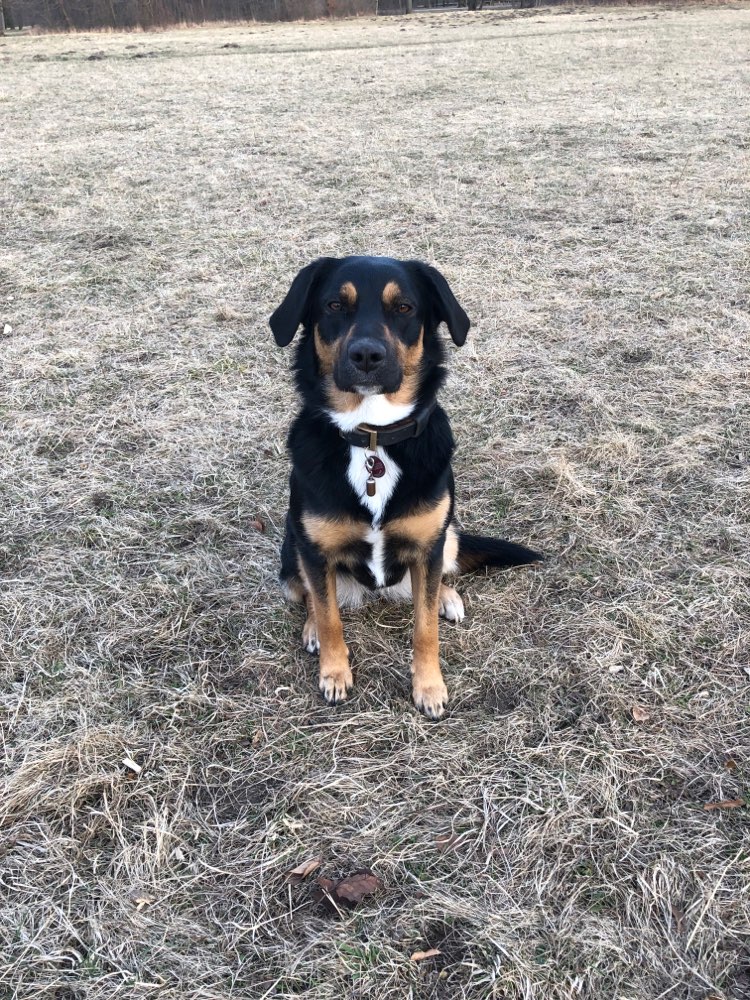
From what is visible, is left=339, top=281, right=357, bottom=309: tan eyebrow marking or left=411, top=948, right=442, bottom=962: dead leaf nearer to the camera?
left=411, top=948, right=442, bottom=962: dead leaf

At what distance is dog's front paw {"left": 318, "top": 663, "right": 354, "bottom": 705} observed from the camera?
2.69 metres

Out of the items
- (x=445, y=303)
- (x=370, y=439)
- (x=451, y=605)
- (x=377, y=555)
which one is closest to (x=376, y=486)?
(x=370, y=439)

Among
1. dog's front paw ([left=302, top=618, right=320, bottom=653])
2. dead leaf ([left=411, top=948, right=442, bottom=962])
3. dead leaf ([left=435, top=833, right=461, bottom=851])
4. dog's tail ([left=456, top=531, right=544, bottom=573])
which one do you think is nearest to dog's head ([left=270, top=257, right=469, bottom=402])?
dog's tail ([left=456, top=531, right=544, bottom=573])

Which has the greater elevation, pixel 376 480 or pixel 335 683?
pixel 376 480

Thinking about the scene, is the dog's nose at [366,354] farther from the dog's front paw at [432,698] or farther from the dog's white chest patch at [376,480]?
the dog's front paw at [432,698]

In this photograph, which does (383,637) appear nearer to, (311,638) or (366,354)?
(311,638)

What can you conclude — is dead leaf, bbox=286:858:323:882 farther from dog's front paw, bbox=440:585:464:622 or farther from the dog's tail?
the dog's tail

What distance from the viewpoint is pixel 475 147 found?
391 inches

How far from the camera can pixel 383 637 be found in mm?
2990

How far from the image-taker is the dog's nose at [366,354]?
2.32m

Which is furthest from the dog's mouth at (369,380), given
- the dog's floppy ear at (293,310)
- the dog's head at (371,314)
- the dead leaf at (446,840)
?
the dead leaf at (446,840)

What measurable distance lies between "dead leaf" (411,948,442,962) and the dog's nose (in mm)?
1711

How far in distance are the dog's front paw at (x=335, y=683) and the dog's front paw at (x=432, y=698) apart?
27cm

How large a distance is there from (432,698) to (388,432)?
3.29 ft
